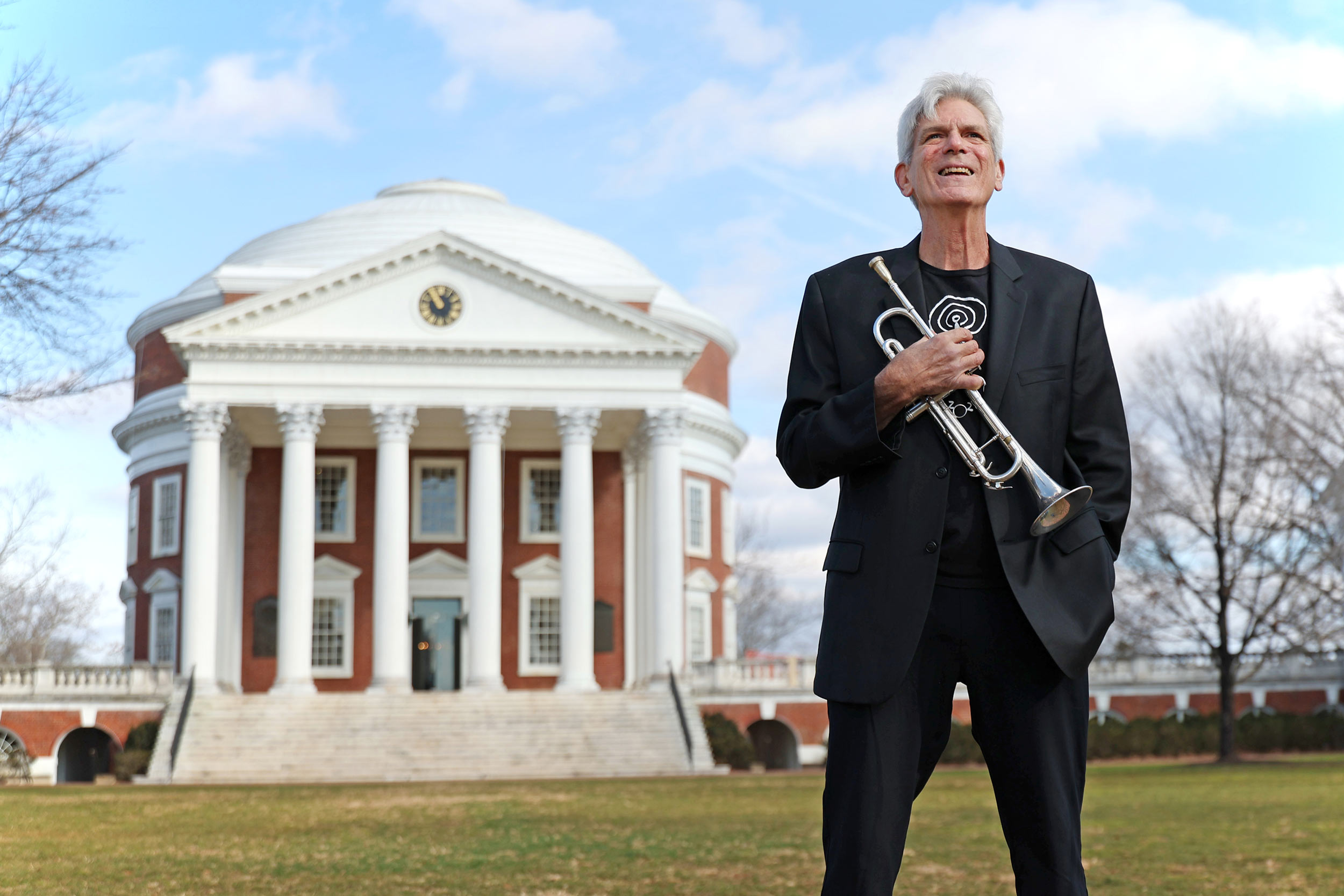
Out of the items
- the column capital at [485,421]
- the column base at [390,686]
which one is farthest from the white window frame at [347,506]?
the column base at [390,686]

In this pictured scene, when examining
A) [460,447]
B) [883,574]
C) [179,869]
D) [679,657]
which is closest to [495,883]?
[179,869]

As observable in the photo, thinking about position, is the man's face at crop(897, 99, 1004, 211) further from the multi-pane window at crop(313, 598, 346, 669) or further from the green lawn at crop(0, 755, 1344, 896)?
the multi-pane window at crop(313, 598, 346, 669)

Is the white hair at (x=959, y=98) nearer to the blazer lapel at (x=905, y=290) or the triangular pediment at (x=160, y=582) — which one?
the blazer lapel at (x=905, y=290)

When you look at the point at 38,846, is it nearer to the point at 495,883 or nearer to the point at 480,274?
the point at 495,883

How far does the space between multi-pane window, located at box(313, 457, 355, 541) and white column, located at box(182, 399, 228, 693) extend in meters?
5.38

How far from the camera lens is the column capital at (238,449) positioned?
43562 millimetres

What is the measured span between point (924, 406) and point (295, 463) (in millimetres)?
38671

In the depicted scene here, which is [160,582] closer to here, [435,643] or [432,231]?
[435,643]

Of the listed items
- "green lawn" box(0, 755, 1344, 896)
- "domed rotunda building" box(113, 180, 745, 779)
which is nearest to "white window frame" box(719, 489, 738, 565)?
"domed rotunda building" box(113, 180, 745, 779)

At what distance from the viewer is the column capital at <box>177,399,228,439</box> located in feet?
135

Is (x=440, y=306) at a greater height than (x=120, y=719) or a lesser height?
greater

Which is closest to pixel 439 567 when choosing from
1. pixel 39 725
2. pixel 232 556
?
pixel 232 556

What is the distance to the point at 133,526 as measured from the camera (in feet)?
169

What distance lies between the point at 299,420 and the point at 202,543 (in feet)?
13.9
